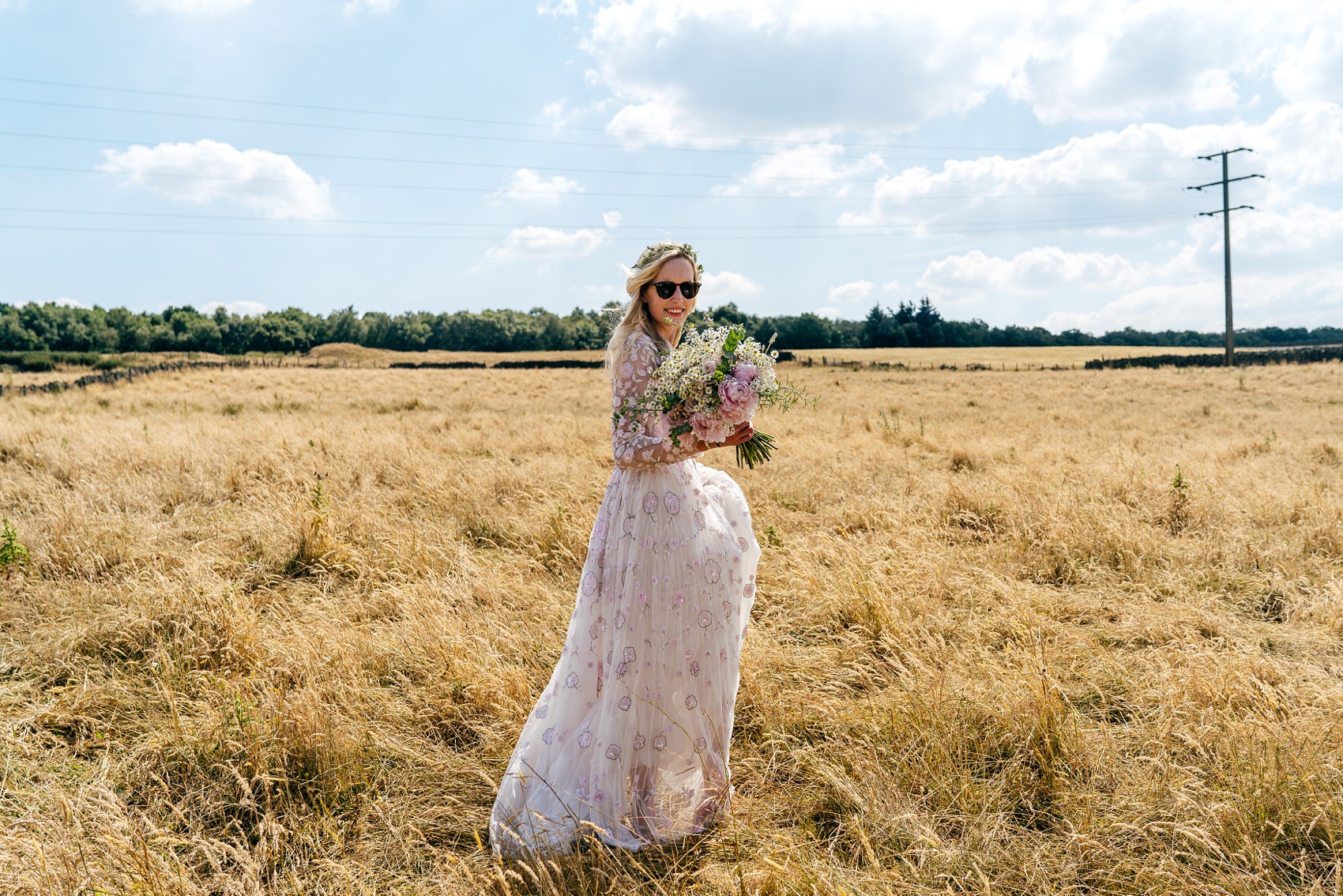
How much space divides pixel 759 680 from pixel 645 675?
4.80 ft

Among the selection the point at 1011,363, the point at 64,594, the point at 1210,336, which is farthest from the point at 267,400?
the point at 1210,336

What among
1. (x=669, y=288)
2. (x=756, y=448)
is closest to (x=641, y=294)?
(x=669, y=288)

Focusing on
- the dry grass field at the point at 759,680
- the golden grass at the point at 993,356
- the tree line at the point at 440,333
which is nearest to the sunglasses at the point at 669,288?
the dry grass field at the point at 759,680

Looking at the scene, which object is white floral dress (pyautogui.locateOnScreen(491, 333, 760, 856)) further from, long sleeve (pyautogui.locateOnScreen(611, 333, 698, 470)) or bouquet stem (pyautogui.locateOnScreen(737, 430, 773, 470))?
bouquet stem (pyautogui.locateOnScreen(737, 430, 773, 470))

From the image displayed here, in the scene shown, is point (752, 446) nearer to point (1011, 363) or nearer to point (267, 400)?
point (267, 400)

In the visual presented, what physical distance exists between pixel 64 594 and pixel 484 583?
10.4 ft

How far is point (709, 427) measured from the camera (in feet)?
9.46

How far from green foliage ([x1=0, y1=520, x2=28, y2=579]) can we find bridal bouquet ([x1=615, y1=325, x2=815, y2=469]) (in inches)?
247

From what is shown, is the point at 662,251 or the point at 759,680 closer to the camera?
the point at 662,251

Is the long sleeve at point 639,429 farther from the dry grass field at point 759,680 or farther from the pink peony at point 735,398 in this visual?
the dry grass field at point 759,680

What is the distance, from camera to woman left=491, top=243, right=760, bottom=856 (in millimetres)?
3096

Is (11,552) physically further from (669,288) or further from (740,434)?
(740,434)

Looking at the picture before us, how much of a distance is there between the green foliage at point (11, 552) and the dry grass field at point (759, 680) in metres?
0.14

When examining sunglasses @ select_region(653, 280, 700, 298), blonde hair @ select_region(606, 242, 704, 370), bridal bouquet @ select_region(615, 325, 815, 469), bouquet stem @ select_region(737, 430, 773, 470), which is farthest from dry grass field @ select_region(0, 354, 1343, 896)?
sunglasses @ select_region(653, 280, 700, 298)
